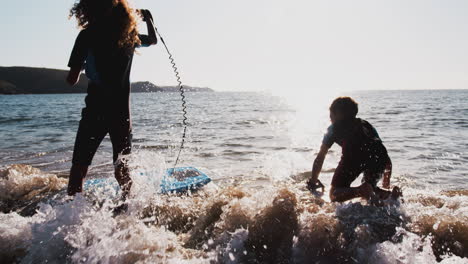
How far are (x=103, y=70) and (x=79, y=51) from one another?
29 centimetres

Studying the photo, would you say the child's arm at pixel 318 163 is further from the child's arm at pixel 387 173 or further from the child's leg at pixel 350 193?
the child's arm at pixel 387 173

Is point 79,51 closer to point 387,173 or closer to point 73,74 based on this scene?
point 73,74

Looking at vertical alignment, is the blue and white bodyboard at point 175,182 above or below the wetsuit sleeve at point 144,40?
below

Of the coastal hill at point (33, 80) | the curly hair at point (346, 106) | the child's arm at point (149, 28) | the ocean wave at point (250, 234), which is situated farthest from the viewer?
the coastal hill at point (33, 80)

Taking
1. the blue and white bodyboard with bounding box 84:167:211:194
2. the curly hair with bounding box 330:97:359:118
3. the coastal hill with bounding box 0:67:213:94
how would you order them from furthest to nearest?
1. the coastal hill with bounding box 0:67:213:94
2. the blue and white bodyboard with bounding box 84:167:211:194
3. the curly hair with bounding box 330:97:359:118

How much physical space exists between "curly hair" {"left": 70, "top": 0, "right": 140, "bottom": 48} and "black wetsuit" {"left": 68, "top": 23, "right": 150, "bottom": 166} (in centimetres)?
7

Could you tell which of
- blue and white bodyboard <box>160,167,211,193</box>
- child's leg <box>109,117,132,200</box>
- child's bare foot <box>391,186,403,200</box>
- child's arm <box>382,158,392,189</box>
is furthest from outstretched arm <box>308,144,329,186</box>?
child's leg <box>109,117,132,200</box>

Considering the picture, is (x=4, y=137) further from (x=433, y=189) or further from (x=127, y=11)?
(x=433, y=189)

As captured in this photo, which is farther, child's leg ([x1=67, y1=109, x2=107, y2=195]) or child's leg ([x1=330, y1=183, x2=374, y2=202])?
child's leg ([x1=330, y1=183, x2=374, y2=202])

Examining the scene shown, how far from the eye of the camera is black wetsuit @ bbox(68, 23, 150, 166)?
11.3ft

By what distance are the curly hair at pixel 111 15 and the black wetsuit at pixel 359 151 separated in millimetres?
2698

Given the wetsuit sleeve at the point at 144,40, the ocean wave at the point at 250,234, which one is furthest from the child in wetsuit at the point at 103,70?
the ocean wave at the point at 250,234

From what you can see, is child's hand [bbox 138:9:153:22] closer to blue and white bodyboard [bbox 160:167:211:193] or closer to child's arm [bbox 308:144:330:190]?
blue and white bodyboard [bbox 160:167:211:193]

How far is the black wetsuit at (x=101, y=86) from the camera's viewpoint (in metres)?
3.43
